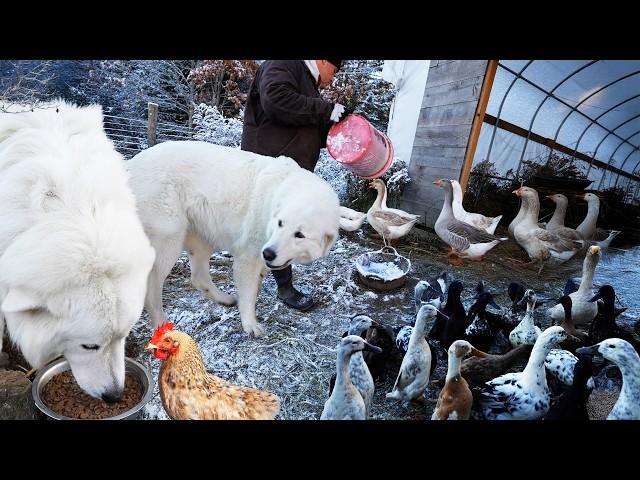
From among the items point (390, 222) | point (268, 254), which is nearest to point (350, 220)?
point (390, 222)

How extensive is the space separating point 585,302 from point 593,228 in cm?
42

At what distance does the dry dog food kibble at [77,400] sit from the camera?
35.6 inches

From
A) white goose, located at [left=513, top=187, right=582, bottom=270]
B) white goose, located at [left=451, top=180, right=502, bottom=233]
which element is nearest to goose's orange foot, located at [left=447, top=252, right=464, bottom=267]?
white goose, located at [left=451, top=180, right=502, bottom=233]

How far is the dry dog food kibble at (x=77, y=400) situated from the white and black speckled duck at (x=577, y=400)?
1.34 meters

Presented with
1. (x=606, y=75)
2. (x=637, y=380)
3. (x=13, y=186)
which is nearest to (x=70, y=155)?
(x=13, y=186)

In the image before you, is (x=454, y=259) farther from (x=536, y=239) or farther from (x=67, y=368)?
(x=67, y=368)

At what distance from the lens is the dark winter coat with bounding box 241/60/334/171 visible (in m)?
1.62

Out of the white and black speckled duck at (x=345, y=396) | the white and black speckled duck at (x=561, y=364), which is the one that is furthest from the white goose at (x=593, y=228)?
the white and black speckled duck at (x=345, y=396)

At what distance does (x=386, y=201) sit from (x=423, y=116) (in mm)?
990

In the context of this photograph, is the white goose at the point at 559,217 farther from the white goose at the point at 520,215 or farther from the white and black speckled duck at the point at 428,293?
the white and black speckled duck at the point at 428,293

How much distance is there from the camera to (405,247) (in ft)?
10.3

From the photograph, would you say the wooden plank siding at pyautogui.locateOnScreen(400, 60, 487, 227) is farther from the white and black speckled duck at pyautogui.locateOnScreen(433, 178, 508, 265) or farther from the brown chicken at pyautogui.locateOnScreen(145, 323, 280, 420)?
the brown chicken at pyautogui.locateOnScreen(145, 323, 280, 420)
